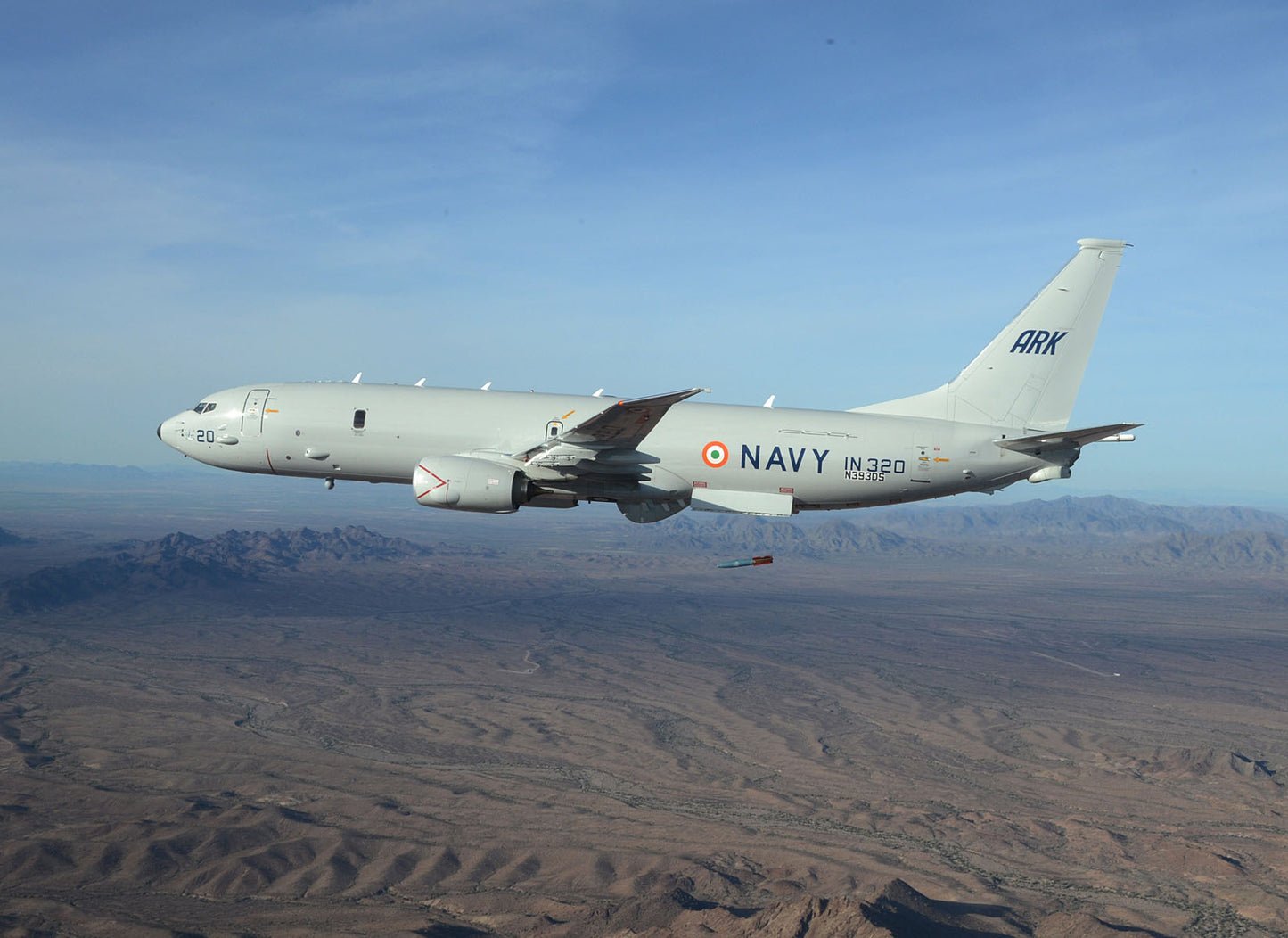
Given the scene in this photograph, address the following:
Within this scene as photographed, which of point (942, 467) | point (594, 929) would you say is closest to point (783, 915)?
point (594, 929)

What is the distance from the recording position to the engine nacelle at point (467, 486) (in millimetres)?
45594

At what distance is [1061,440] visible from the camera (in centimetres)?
4650

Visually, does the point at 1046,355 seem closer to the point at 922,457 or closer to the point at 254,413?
the point at 922,457

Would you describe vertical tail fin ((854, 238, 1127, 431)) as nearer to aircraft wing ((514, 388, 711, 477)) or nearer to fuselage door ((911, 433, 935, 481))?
fuselage door ((911, 433, 935, 481))

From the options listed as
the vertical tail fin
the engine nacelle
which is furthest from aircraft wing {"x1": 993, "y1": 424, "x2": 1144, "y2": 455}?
the engine nacelle

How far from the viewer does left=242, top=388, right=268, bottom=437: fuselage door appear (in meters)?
52.3

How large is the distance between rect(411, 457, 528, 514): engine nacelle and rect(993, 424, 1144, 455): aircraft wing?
80.5ft

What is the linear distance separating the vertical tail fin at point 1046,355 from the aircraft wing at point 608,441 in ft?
57.0

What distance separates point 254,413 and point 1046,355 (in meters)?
41.8

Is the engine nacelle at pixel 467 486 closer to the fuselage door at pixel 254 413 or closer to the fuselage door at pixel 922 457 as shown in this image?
the fuselage door at pixel 254 413

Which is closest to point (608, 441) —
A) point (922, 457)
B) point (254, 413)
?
point (922, 457)

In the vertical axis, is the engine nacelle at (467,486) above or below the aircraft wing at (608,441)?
below

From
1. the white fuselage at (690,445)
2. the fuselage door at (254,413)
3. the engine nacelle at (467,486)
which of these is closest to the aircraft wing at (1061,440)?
the white fuselage at (690,445)

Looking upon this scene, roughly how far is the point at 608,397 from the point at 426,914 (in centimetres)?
17944
